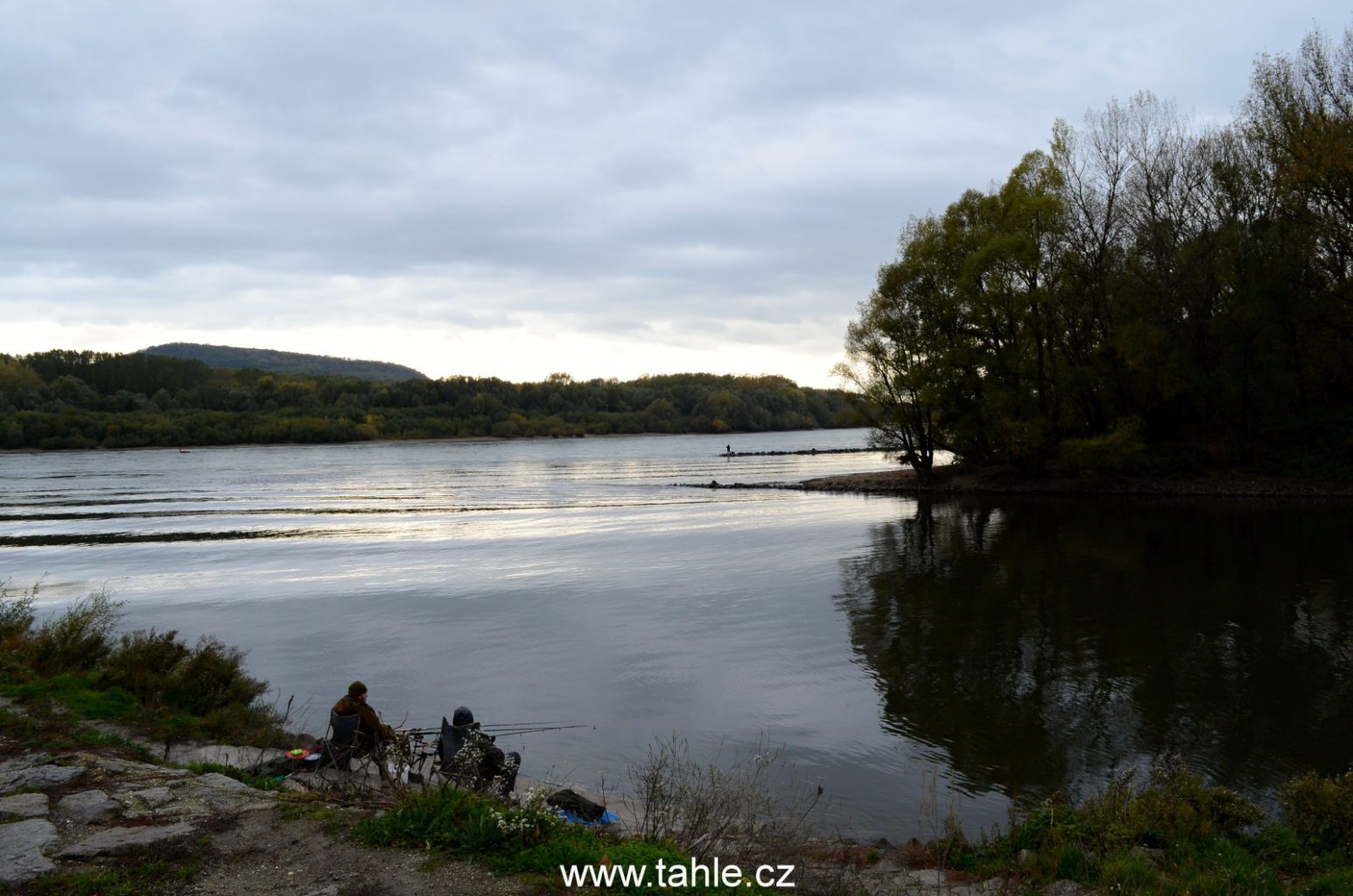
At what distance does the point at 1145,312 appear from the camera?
4503cm

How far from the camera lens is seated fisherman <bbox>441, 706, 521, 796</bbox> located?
830 cm

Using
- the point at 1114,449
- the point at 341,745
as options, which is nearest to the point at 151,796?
the point at 341,745

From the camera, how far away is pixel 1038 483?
4903cm

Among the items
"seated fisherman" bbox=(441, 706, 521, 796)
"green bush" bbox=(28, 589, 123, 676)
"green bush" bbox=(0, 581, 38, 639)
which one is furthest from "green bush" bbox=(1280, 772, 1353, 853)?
"green bush" bbox=(0, 581, 38, 639)

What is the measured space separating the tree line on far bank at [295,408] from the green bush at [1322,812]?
113943 mm

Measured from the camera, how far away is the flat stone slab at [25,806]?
7004mm

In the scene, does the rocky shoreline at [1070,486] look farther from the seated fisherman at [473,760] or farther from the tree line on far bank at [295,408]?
the tree line on far bank at [295,408]

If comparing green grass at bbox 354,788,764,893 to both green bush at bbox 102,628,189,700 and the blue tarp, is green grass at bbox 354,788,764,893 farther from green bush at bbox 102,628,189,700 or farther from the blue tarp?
green bush at bbox 102,628,189,700

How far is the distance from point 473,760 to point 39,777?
4120 millimetres

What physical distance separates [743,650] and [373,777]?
882 cm

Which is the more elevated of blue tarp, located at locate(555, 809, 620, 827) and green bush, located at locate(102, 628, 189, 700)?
green bush, located at locate(102, 628, 189, 700)

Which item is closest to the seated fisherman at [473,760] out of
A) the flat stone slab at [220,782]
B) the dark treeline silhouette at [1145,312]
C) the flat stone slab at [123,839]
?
the flat stone slab at [220,782]

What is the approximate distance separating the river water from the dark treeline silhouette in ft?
22.2

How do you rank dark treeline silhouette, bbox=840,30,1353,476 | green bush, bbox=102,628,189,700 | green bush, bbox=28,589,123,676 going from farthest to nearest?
dark treeline silhouette, bbox=840,30,1353,476, green bush, bbox=28,589,123,676, green bush, bbox=102,628,189,700
